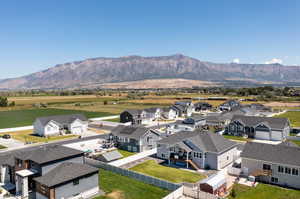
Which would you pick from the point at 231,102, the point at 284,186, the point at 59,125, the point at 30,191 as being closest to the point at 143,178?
the point at 30,191

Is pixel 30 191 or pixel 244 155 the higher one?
pixel 244 155

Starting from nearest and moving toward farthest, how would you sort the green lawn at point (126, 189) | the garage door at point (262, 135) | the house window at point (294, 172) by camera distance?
the green lawn at point (126, 189)
the house window at point (294, 172)
the garage door at point (262, 135)

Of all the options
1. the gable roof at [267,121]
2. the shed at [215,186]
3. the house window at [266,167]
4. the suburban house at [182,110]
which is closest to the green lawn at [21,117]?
the suburban house at [182,110]

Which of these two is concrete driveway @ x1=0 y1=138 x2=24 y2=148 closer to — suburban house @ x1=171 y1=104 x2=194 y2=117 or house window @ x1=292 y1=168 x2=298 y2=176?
house window @ x1=292 y1=168 x2=298 y2=176

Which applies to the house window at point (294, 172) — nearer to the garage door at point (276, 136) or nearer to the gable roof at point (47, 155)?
the gable roof at point (47, 155)

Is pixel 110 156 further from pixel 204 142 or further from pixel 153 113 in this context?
pixel 153 113

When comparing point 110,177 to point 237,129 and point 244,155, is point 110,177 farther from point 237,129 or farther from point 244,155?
point 237,129

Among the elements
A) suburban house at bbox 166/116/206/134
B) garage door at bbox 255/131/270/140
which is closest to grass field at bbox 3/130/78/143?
suburban house at bbox 166/116/206/134
